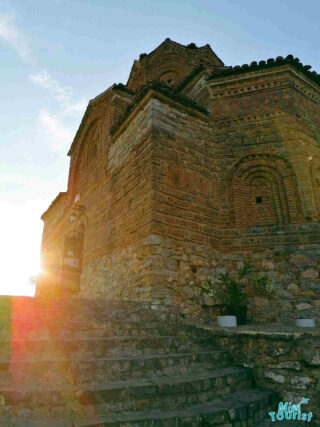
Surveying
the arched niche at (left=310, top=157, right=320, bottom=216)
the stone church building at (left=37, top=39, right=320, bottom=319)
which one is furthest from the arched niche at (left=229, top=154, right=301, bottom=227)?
the arched niche at (left=310, top=157, right=320, bottom=216)

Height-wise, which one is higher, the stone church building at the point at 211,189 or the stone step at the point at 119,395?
the stone church building at the point at 211,189

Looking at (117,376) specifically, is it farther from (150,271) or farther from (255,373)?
(150,271)

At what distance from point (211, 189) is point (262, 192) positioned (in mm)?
1558

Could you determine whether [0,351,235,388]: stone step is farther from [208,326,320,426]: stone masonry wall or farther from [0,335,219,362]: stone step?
[208,326,320,426]: stone masonry wall

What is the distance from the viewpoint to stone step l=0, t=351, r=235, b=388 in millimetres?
2621

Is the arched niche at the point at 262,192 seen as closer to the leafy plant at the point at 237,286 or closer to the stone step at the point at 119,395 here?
the leafy plant at the point at 237,286

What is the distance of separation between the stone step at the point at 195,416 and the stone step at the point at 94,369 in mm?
439

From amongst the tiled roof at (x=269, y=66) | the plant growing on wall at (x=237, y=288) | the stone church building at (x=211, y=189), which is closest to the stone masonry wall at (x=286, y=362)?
the plant growing on wall at (x=237, y=288)

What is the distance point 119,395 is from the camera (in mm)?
2555

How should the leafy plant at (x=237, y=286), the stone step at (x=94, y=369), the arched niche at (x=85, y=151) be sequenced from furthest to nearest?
the arched niche at (x=85, y=151) → the leafy plant at (x=237, y=286) → the stone step at (x=94, y=369)

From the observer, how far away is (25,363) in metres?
2.68

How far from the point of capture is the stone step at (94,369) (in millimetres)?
2621

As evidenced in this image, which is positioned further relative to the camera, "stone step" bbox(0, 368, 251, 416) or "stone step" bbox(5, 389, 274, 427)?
"stone step" bbox(0, 368, 251, 416)

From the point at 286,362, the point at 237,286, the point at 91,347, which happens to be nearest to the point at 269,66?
the point at 237,286
